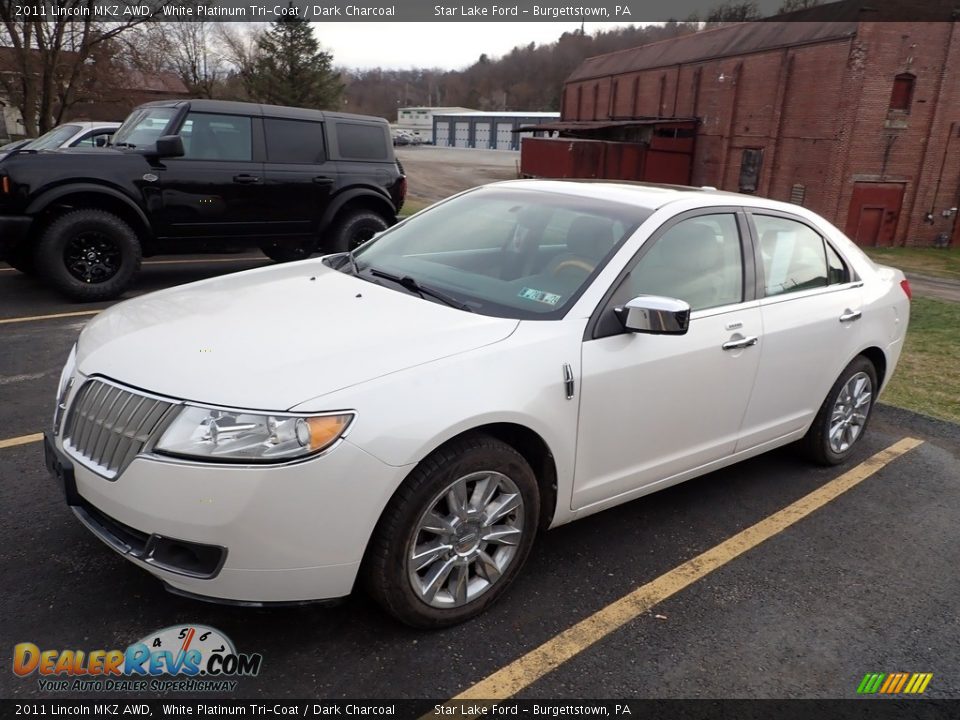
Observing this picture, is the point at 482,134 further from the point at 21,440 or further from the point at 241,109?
the point at 21,440

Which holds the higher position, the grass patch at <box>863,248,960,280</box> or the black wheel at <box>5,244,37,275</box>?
the black wheel at <box>5,244,37,275</box>

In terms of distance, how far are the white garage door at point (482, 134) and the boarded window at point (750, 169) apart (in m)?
60.7

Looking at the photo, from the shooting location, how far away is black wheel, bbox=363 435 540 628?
7.97 ft

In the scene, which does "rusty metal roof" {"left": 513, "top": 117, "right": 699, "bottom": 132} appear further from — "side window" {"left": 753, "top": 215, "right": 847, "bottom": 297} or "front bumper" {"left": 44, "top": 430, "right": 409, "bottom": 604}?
"front bumper" {"left": 44, "top": 430, "right": 409, "bottom": 604}

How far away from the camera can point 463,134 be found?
88.0 meters

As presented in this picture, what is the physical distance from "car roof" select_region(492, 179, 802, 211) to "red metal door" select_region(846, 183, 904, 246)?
22.6m

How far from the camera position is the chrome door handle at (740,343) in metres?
3.35

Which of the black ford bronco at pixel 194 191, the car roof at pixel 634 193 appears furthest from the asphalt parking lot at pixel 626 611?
the black ford bronco at pixel 194 191

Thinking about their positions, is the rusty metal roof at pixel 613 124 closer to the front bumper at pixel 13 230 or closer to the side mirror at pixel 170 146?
the side mirror at pixel 170 146

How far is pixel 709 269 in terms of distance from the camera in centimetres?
348

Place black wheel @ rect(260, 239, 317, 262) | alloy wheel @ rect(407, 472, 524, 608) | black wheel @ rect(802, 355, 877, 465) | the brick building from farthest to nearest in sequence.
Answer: the brick building → black wheel @ rect(260, 239, 317, 262) → black wheel @ rect(802, 355, 877, 465) → alloy wheel @ rect(407, 472, 524, 608)

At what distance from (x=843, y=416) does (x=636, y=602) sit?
7.24 ft

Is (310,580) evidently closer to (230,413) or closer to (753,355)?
(230,413)

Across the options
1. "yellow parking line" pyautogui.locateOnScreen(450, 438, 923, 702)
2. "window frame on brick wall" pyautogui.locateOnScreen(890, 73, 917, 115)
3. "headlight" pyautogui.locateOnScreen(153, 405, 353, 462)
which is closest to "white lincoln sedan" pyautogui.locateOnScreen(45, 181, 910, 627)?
"headlight" pyautogui.locateOnScreen(153, 405, 353, 462)
